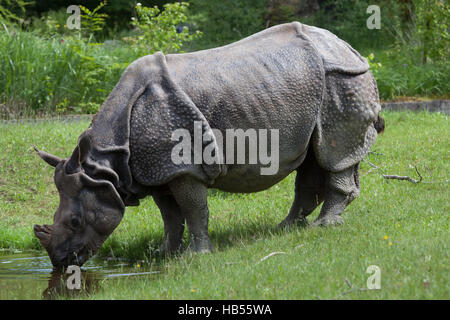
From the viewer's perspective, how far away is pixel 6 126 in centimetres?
1133

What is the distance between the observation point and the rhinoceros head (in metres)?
6.15

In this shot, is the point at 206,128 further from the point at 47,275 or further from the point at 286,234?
the point at 47,275

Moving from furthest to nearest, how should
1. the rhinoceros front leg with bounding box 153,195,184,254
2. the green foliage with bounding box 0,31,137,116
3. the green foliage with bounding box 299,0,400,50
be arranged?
the green foliage with bounding box 299,0,400,50 → the green foliage with bounding box 0,31,137,116 → the rhinoceros front leg with bounding box 153,195,184,254

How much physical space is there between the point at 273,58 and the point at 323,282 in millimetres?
2500

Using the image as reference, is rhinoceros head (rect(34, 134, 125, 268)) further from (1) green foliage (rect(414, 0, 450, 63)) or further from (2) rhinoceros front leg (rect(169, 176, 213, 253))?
(1) green foliage (rect(414, 0, 450, 63))

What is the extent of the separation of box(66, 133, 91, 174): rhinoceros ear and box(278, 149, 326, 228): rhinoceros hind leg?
7.70 ft

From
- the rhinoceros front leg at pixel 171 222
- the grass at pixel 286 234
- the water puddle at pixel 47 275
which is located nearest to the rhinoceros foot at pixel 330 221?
the grass at pixel 286 234

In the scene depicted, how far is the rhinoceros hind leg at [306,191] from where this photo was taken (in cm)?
741

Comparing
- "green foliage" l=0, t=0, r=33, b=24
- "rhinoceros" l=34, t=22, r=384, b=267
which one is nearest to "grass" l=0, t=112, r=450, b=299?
"rhinoceros" l=34, t=22, r=384, b=267

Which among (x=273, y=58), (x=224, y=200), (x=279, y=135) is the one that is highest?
(x=273, y=58)

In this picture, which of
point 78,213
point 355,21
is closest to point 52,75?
point 78,213

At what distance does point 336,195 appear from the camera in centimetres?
719

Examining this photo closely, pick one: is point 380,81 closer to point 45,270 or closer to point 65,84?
point 65,84
